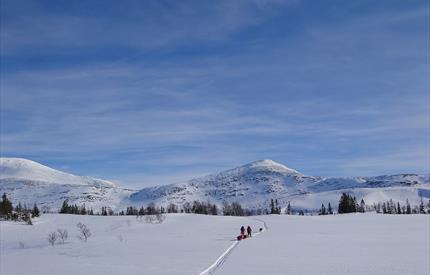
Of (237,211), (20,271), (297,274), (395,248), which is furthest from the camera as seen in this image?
(237,211)

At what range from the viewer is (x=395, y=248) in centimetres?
2870

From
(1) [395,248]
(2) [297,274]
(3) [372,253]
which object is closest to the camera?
(2) [297,274]

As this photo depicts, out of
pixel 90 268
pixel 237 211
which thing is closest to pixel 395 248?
pixel 90 268

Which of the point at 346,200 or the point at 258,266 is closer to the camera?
the point at 258,266

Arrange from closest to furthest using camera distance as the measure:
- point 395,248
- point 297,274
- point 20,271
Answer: point 297,274 < point 20,271 < point 395,248

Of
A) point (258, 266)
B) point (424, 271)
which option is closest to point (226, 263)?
point (258, 266)

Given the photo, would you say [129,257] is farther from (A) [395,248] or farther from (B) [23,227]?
(B) [23,227]

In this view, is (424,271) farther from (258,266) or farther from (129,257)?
(129,257)

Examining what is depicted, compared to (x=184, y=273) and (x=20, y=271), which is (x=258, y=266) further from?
(x=20, y=271)

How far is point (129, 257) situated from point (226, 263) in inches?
259

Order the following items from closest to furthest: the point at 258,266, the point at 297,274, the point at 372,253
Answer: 1. the point at 297,274
2. the point at 258,266
3. the point at 372,253

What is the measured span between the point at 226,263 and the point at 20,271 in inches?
348

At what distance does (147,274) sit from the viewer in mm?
18656

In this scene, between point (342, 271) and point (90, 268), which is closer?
point (342, 271)
